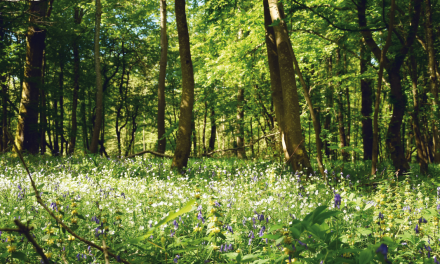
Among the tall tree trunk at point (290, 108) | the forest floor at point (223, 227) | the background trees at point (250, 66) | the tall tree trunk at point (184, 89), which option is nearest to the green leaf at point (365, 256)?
the forest floor at point (223, 227)

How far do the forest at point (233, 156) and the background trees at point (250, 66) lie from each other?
0.31 feet

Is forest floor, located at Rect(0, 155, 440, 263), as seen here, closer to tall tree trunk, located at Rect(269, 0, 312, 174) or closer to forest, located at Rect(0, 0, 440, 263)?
forest, located at Rect(0, 0, 440, 263)

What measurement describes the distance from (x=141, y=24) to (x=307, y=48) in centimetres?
1409

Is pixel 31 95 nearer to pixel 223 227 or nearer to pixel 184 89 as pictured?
pixel 184 89

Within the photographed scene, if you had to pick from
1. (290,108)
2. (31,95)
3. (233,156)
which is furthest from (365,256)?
(31,95)

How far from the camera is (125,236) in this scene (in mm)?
2826

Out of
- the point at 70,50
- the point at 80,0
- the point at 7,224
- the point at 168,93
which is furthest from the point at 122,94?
the point at 7,224

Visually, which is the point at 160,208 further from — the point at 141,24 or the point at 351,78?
the point at 141,24

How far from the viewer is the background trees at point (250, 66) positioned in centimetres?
672

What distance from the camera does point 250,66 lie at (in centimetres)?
1029

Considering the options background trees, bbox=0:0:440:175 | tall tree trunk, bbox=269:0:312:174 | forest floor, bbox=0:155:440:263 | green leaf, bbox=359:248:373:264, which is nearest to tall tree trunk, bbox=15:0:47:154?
background trees, bbox=0:0:440:175

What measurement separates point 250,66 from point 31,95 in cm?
946

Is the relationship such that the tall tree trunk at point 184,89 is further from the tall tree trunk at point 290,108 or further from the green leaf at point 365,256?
the green leaf at point 365,256

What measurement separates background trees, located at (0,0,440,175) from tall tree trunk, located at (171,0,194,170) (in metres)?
0.11
